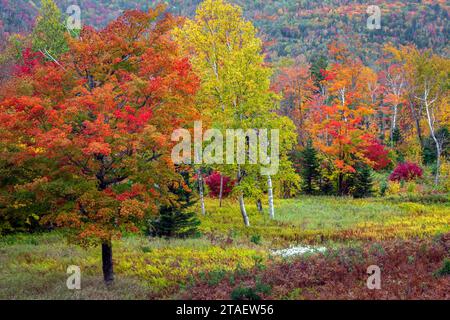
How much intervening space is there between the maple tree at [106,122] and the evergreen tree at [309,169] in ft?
84.8

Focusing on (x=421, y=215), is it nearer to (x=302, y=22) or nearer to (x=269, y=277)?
(x=269, y=277)

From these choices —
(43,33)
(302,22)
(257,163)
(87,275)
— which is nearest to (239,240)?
(257,163)

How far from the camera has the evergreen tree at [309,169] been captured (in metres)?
39.1

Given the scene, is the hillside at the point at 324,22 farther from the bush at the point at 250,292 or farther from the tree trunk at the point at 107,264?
the bush at the point at 250,292

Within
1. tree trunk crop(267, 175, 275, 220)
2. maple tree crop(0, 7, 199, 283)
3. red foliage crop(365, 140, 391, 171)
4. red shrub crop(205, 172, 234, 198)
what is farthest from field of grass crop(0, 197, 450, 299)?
red foliage crop(365, 140, 391, 171)

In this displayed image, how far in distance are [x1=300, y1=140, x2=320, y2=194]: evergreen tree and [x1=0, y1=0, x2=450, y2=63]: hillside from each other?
179 feet

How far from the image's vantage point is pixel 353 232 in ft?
73.4

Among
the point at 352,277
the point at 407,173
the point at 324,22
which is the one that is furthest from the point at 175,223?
the point at 324,22

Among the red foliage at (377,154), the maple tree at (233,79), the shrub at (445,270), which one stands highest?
the maple tree at (233,79)

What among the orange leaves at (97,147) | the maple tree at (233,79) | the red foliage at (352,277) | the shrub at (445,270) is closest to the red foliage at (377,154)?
the maple tree at (233,79)

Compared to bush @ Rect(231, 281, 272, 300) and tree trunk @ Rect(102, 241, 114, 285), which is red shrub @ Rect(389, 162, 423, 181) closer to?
bush @ Rect(231, 281, 272, 300)

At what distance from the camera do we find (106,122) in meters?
13.2

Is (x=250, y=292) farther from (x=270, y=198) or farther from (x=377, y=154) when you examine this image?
(x=377, y=154)

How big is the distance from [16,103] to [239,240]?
482 inches
